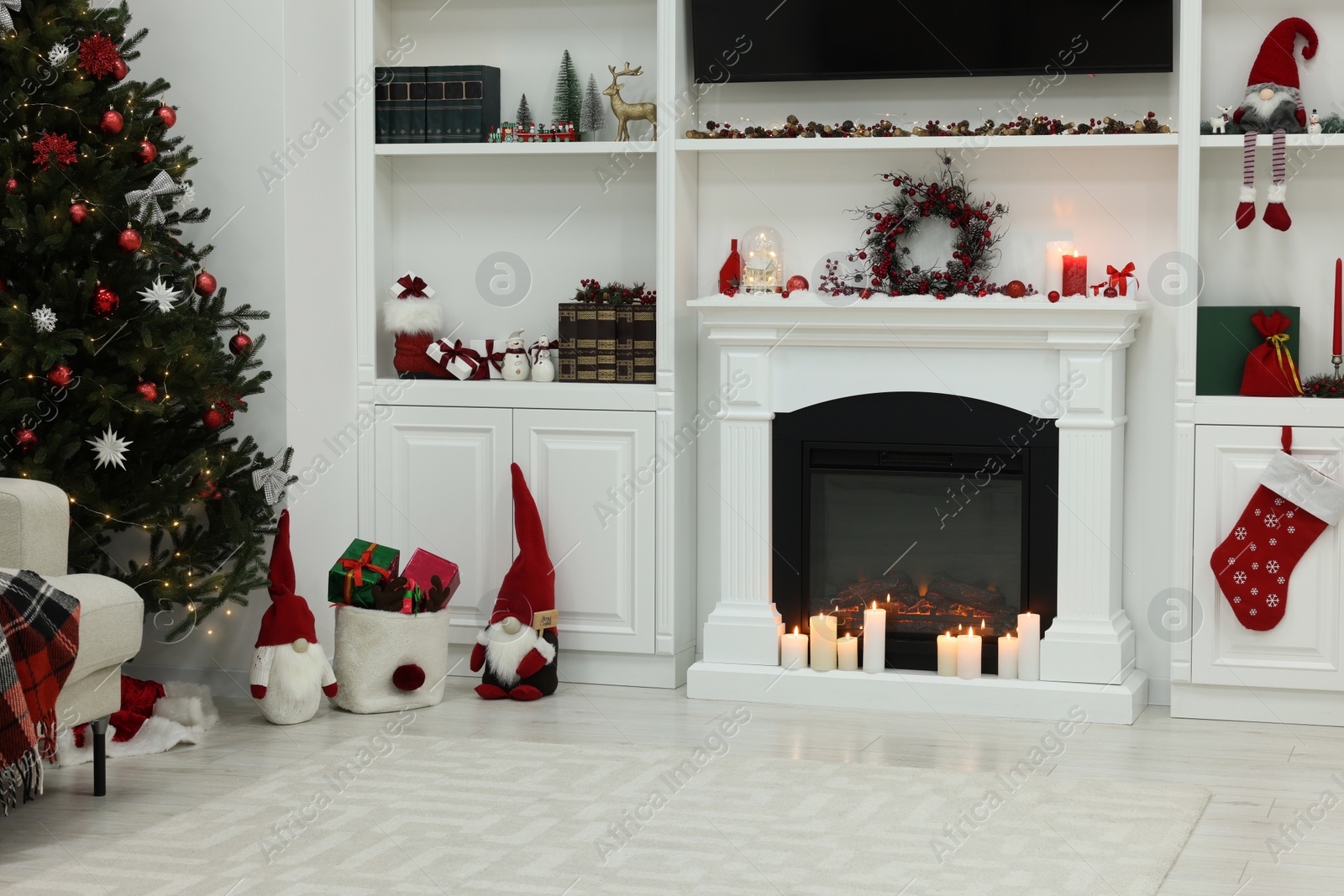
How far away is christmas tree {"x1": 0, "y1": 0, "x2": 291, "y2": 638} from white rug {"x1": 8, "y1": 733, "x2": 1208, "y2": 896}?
2.61 ft

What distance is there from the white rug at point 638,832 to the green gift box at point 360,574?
526 millimetres

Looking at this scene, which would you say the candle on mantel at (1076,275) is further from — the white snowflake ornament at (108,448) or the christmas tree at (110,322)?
the white snowflake ornament at (108,448)

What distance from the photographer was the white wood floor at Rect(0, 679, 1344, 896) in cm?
288

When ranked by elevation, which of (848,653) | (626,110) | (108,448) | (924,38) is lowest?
(848,653)

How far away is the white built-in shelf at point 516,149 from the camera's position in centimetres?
427

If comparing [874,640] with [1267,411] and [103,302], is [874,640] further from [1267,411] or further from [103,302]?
[103,302]

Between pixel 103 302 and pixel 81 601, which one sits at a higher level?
pixel 103 302

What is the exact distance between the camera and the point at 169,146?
3.82 m

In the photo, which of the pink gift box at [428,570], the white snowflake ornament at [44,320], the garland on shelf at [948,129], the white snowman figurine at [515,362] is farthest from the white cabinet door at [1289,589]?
the white snowflake ornament at [44,320]

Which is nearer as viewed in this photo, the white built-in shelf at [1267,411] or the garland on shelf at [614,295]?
the white built-in shelf at [1267,411]

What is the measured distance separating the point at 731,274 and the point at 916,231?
581 millimetres

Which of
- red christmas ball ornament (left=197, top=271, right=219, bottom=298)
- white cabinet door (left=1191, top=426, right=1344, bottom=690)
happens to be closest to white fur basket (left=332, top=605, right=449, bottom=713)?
red christmas ball ornament (left=197, top=271, right=219, bottom=298)

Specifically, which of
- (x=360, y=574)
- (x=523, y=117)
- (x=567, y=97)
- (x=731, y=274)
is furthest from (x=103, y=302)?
Result: (x=731, y=274)

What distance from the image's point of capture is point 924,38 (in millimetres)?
4105
